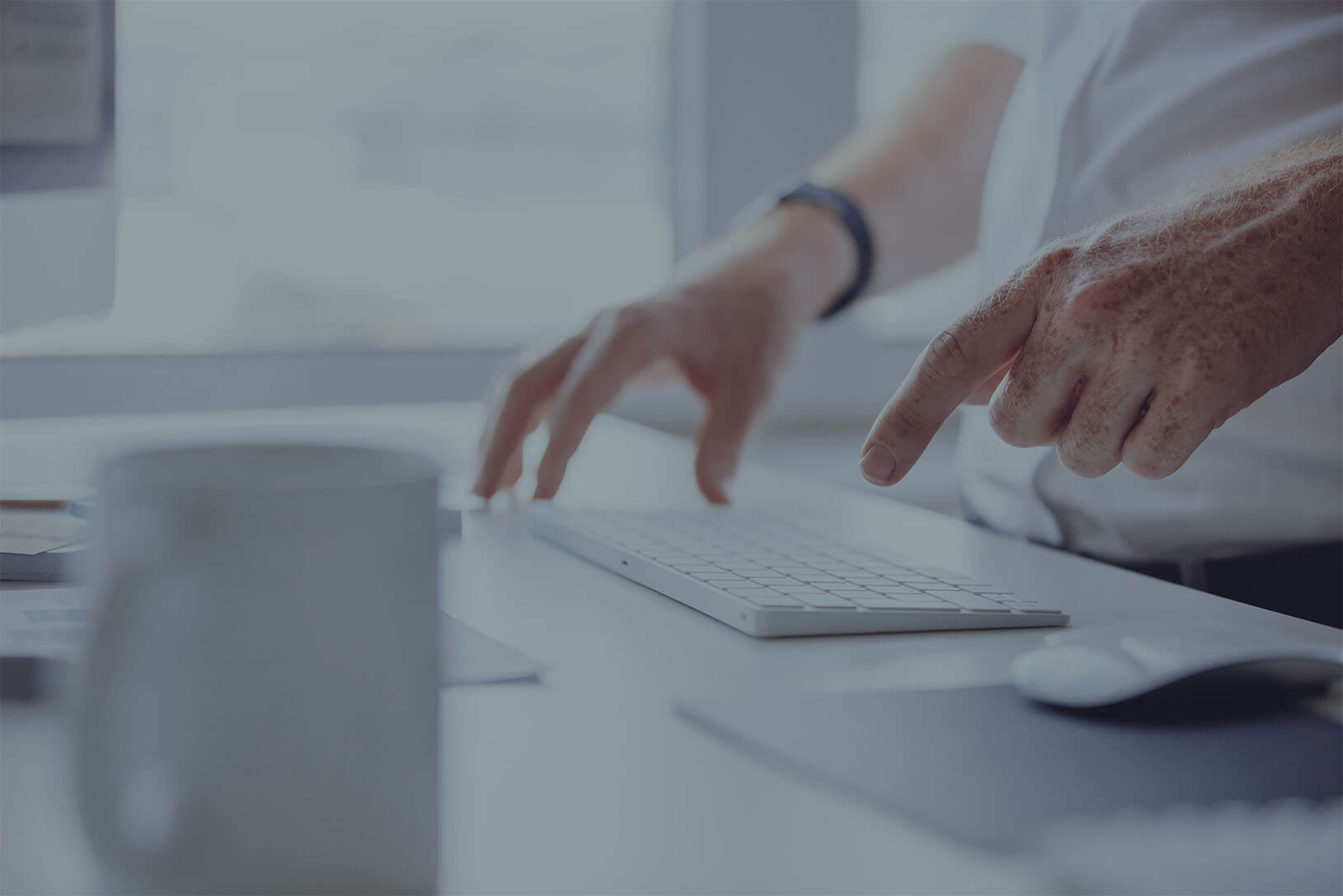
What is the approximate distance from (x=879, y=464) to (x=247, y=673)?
0.39 meters

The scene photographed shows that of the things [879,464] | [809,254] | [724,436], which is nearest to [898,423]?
[879,464]

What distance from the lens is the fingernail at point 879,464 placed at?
611mm

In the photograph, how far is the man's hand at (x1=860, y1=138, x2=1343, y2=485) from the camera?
0.59 metres

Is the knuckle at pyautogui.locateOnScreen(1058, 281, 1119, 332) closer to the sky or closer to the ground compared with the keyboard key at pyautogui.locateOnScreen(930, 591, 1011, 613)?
closer to the sky

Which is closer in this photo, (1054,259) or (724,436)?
(1054,259)

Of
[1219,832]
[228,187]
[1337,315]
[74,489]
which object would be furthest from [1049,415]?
[228,187]

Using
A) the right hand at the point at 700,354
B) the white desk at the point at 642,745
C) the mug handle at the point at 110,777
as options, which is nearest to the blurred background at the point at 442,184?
the right hand at the point at 700,354

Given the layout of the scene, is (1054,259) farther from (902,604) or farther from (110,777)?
(110,777)

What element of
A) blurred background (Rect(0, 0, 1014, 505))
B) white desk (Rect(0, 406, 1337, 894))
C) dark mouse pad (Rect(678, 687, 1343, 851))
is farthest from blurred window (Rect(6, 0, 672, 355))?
dark mouse pad (Rect(678, 687, 1343, 851))

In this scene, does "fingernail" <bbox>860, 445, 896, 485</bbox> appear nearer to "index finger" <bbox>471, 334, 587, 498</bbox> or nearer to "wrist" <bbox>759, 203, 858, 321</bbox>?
"index finger" <bbox>471, 334, 587, 498</bbox>

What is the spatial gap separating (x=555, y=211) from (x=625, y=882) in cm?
164

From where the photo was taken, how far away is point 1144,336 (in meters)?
0.59

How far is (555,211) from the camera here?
75.5 inches

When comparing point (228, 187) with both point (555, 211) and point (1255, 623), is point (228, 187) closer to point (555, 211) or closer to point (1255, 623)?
point (555, 211)
